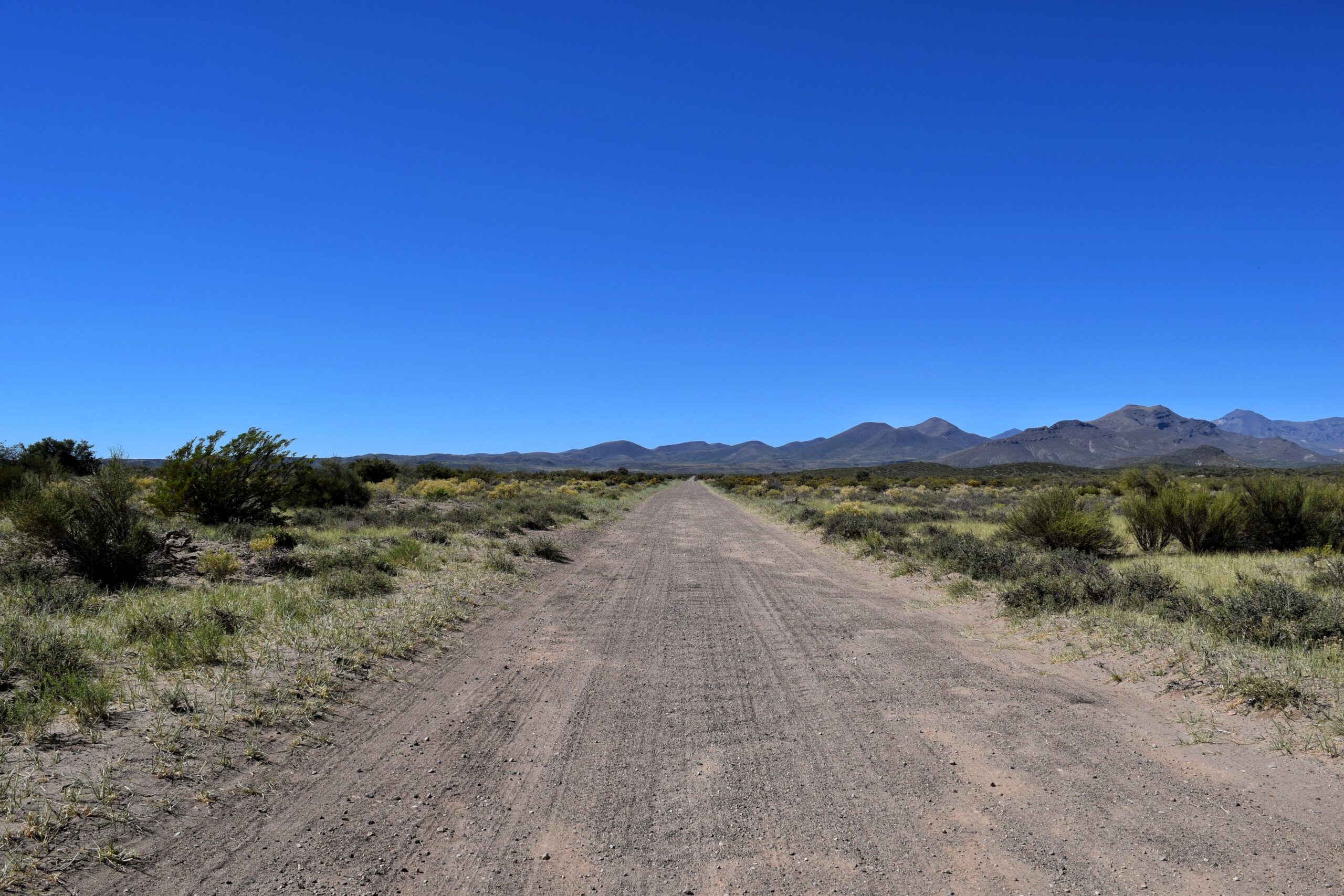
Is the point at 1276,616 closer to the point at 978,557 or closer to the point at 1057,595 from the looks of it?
the point at 1057,595

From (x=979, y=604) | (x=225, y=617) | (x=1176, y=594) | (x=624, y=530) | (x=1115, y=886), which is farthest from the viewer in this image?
(x=624, y=530)

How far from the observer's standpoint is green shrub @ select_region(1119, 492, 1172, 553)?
49.0ft

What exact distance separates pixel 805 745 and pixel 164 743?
4684 millimetres

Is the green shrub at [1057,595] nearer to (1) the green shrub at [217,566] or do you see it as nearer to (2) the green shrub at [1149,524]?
(2) the green shrub at [1149,524]

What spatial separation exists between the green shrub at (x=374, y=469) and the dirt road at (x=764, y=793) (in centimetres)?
4140

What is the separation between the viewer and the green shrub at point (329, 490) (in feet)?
78.8

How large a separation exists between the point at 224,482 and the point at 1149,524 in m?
22.9

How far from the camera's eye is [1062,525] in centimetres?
1453

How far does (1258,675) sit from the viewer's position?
5938 millimetres

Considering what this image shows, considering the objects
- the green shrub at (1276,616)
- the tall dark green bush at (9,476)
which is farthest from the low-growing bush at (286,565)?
the green shrub at (1276,616)

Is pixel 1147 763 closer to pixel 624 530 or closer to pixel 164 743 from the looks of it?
pixel 164 743

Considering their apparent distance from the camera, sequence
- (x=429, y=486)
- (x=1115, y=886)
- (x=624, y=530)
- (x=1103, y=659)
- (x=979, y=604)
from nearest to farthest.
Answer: (x=1115, y=886), (x=1103, y=659), (x=979, y=604), (x=624, y=530), (x=429, y=486)

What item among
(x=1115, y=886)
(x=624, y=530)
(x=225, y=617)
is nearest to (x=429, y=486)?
(x=624, y=530)

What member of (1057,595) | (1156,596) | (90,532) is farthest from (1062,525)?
(90,532)
